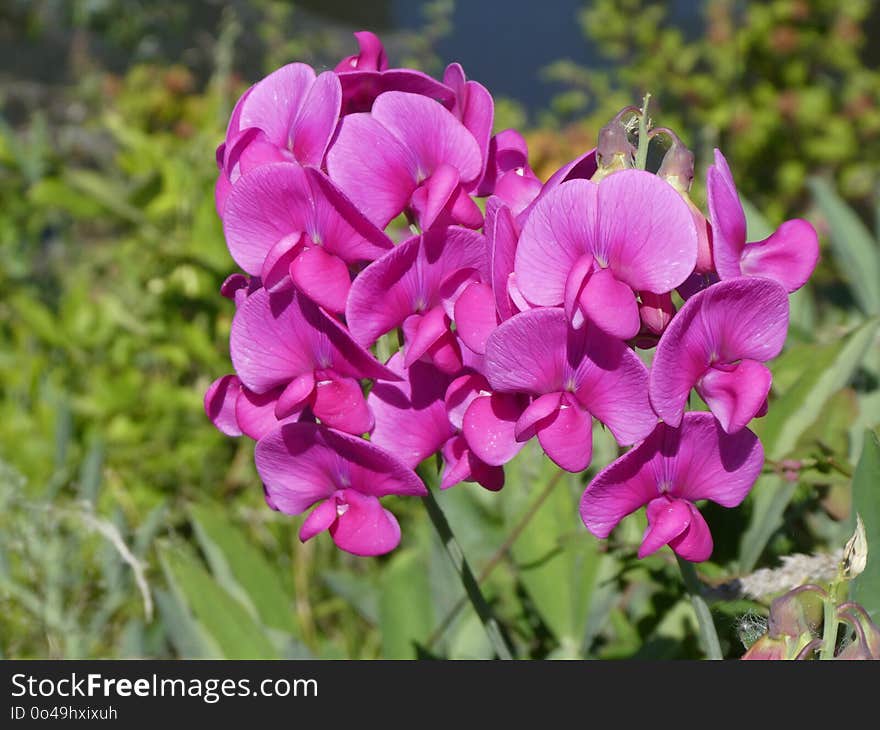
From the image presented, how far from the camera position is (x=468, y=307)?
645 millimetres

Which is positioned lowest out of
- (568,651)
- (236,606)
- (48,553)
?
(568,651)

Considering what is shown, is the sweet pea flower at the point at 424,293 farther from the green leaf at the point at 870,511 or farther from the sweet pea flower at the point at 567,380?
the green leaf at the point at 870,511

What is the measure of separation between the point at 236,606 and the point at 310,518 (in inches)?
16.9

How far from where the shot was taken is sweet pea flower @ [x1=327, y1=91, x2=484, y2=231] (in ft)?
2.24

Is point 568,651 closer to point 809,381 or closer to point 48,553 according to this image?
point 809,381

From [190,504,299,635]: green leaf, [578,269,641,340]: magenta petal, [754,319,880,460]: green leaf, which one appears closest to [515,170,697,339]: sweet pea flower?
[578,269,641,340]: magenta petal

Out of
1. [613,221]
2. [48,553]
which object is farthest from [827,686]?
[48,553]

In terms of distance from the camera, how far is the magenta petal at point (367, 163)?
26.9 inches

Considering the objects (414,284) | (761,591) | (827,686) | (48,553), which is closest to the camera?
(827,686)

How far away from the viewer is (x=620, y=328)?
0.59 m

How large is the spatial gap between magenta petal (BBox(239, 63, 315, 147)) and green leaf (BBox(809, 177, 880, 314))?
3.99 feet

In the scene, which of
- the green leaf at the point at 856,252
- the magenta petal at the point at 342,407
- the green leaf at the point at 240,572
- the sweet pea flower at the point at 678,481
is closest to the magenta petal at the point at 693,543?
the sweet pea flower at the point at 678,481

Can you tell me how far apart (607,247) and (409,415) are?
0.62 feet

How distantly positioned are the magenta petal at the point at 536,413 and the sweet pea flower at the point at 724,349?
68mm
